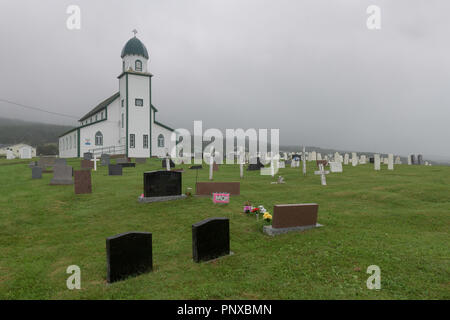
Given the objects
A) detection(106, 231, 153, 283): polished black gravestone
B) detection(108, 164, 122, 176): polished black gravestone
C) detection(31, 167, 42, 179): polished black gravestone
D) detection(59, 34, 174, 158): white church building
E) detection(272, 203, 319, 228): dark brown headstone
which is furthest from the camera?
detection(59, 34, 174, 158): white church building

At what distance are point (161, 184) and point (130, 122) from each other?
28.8m

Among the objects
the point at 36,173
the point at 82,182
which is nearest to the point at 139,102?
the point at 36,173

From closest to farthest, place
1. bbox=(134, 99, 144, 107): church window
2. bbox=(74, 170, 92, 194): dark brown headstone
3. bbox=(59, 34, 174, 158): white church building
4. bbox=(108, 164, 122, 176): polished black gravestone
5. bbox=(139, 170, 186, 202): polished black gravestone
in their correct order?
bbox=(139, 170, 186, 202): polished black gravestone < bbox=(74, 170, 92, 194): dark brown headstone < bbox=(108, 164, 122, 176): polished black gravestone < bbox=(59, 34, 174, 158): white church building < bbox=(134, 99, 144, 107): church window

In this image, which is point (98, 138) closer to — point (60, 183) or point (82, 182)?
point (60, 183)

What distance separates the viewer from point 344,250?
5648 mm

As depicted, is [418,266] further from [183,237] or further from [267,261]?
[183,237]

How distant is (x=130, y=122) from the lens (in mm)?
36406

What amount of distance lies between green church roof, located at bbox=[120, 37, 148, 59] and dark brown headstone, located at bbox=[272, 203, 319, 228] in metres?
37.1

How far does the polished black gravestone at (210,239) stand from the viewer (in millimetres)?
5305

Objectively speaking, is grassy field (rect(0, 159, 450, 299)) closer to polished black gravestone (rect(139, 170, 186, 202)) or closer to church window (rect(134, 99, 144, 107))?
polished black gravestone (rect(139, 170, 186, 202))

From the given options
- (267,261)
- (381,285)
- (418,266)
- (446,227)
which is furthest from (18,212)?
(446,227)

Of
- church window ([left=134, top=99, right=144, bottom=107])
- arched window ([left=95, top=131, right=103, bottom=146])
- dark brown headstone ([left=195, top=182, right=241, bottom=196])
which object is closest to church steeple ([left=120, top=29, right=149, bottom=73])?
church window ([left=134, top=99, right=144, bottom=107])

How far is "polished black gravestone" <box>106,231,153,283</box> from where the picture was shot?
4625mm
